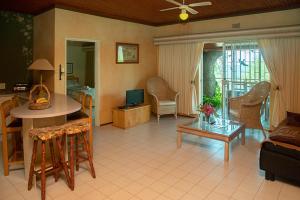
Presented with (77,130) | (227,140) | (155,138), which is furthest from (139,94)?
(77,130)

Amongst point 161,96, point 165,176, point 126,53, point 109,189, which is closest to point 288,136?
point 165,176

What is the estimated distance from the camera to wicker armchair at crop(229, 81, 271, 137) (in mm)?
4461

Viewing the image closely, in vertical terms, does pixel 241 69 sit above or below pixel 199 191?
above

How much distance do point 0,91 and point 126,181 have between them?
357 centimetres

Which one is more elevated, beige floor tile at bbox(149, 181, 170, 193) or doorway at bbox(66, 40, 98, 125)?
doorway at bbox(66, 40, 98, 125)

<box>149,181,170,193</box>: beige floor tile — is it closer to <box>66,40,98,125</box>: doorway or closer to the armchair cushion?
the armchair cushion

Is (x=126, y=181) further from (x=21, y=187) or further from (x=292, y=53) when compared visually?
(x=292, y=53)

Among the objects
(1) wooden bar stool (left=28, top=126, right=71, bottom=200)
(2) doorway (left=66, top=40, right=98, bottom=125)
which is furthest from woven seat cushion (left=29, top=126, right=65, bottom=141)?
(2) doorway (left=66, top=40, right=98, bottom=125)

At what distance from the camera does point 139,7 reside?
4.79 metres

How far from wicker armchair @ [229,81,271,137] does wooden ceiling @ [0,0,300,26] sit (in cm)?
148

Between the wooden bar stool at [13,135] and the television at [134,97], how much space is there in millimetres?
2555

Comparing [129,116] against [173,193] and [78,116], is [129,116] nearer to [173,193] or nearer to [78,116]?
[78,116]

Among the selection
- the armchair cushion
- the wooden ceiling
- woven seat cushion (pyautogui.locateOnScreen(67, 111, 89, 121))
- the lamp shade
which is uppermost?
the wooden ceiling

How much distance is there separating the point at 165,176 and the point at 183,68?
12.1ft
